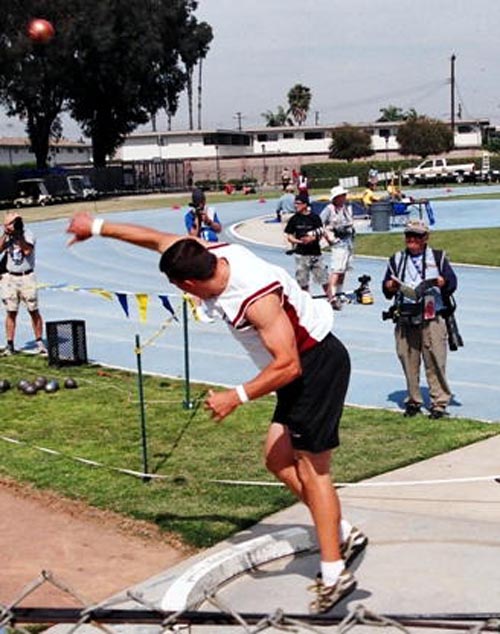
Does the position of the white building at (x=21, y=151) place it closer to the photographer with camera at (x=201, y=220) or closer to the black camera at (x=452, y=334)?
the photographer with camera at (x=201, y=220)

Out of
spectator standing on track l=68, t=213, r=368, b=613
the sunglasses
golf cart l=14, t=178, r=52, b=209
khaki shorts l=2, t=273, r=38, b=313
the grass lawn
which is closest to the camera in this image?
spectator standing on track l=68, t=213, r=368, b=613

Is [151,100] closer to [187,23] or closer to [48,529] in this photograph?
[187,23]

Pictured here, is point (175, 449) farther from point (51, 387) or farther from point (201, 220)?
point (201, 220)

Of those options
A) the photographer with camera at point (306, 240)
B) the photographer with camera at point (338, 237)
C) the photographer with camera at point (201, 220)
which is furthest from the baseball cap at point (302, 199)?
the photographer with camera at point (201, 220)

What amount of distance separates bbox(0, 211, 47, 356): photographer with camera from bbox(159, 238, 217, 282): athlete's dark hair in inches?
322

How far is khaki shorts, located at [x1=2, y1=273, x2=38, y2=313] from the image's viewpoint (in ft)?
41.9

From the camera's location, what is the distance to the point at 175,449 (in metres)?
8.36

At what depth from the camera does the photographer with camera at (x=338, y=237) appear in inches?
617

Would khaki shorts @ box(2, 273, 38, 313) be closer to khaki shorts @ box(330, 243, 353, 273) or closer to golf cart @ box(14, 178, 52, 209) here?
khaki shorts @ box(330, 243, 353, 273)

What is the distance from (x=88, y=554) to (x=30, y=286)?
702 centimetres

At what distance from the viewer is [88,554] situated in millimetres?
6207

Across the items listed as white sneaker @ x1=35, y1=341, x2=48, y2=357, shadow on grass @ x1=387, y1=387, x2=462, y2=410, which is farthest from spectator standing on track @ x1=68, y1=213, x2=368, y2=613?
white sneaker @ x1=35, y1=341, x2=48, y2=357

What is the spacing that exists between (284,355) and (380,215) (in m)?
24.2

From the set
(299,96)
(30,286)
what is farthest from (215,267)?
(299,96)
